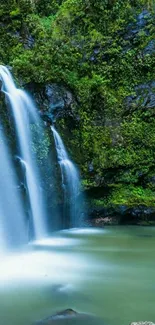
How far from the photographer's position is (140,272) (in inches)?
227

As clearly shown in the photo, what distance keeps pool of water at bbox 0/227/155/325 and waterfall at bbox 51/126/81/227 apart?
7.17ft

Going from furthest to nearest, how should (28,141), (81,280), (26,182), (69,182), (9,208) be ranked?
(69,182) < (28,141) < (26,182) < (9,208) < (81,280)

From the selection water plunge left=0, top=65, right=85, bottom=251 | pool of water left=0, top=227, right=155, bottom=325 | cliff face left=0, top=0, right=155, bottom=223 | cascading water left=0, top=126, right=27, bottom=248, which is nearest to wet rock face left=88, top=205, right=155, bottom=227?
cliff face left=0, top=0, right=155, bottom=223

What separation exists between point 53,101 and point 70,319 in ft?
26.9

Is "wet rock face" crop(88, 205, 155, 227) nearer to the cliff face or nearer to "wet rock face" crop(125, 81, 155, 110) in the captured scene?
the cliff face

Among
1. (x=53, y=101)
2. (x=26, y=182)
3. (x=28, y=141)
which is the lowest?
(x=26, y=182)

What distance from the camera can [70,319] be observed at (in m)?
3.69

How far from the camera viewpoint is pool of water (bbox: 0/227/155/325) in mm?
4105

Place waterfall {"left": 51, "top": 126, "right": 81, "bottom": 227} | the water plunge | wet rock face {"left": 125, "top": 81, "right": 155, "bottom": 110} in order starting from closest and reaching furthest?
the water plunge
waterfall {"left": 51, "top": 126, "right": 81, "bottom": 227}
wet rock face {"left": 125, "top": 81, "right": 155, "bottom": 110}

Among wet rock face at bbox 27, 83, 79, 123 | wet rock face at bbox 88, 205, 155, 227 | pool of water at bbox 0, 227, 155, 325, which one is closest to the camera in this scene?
pool of water at bbox 0, 227, 155, 325

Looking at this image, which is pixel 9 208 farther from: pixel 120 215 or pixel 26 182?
pixel 120 215

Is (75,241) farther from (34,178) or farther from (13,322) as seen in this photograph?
(13,322)

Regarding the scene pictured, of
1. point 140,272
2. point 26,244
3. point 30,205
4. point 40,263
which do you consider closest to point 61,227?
point 30,205

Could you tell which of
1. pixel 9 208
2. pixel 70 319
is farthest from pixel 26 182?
pixel 70 319
